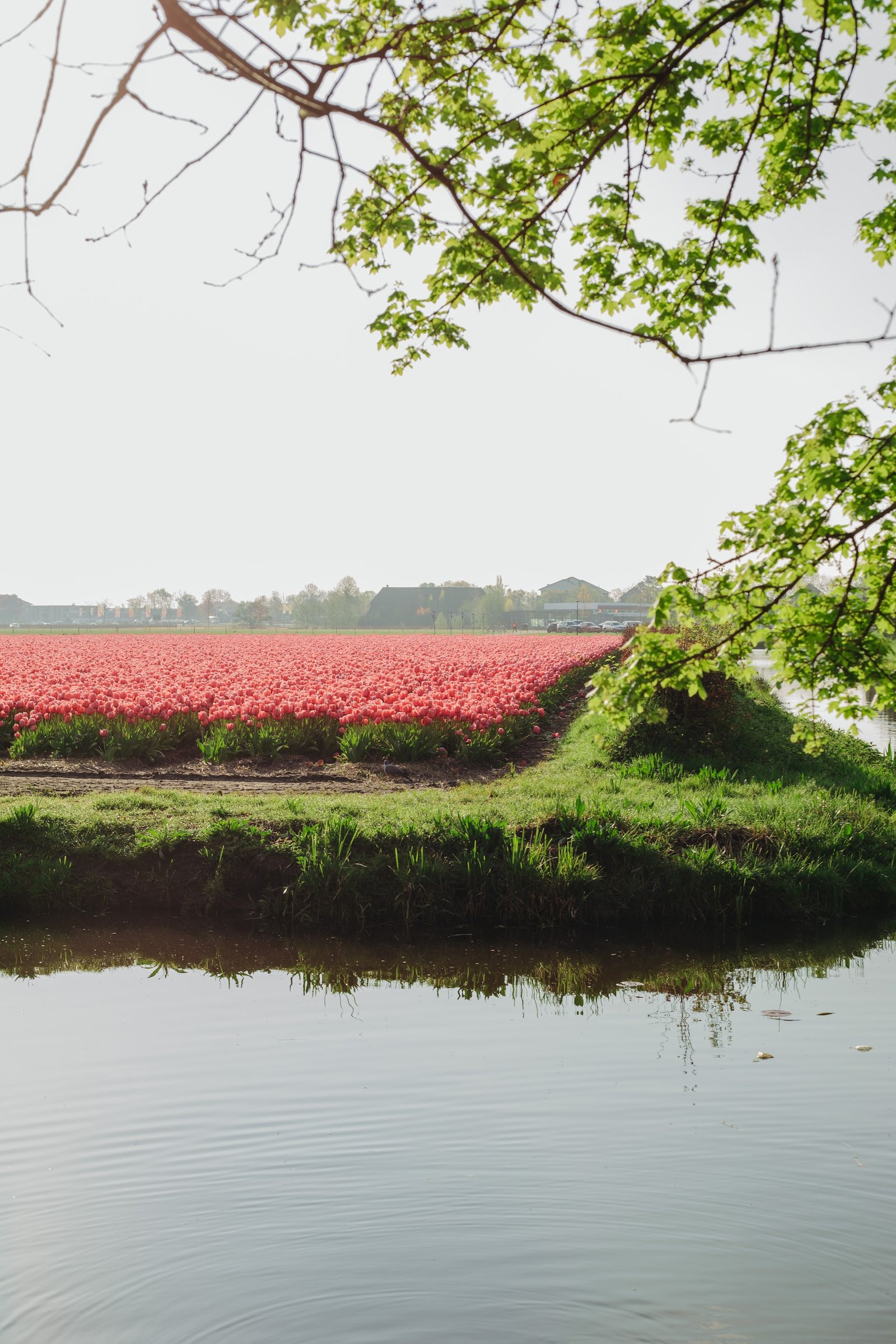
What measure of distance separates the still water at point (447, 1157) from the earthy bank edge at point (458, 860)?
3.36 ft

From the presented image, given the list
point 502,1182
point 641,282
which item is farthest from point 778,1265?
point 641,282

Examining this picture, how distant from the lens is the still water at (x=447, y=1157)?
11.3 ft

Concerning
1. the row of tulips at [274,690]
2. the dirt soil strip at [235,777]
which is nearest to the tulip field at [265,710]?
the row of tulips at [274,690]

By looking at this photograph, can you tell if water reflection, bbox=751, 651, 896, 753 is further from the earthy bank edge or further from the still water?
the still water

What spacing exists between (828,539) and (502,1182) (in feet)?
10.3

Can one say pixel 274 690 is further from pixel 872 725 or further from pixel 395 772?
pixel 872 725

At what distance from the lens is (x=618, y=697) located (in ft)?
16.3

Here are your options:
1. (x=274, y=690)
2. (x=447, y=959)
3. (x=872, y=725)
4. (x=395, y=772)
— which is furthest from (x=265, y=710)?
(x=872, y=725)

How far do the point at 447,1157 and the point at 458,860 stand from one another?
4.04 meters

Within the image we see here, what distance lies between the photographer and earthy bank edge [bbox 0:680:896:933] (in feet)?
27.2

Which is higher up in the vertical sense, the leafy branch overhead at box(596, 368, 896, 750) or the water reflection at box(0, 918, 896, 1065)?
the leafy branch overhead at box(596, 368, 896, 750)

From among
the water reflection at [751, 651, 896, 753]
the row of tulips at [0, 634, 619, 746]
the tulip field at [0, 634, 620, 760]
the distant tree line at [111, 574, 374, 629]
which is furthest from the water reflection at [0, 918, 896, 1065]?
the distant tree line at [111, 574, 374, 629]

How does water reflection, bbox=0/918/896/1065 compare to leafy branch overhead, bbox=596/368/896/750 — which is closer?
leafy branch overhead, bbox=596/368/896/750

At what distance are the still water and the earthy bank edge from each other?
102 centimetres
